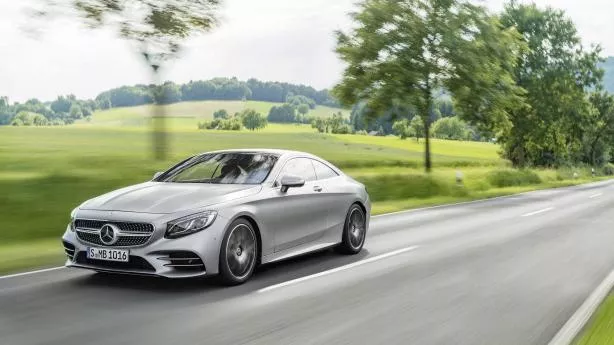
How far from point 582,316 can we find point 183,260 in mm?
3794

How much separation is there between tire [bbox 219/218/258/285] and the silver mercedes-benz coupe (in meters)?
0.01

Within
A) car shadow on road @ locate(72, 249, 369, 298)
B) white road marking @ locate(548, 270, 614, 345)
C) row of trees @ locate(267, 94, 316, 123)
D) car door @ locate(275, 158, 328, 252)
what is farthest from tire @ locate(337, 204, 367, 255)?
row of trees @ locate(267, 94, 316, 123)

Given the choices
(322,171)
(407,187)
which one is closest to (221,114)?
(407,187)

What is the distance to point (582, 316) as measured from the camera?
21.1 feet

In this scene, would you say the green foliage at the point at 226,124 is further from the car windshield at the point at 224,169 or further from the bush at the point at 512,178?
the car windshield at the point at 224,169

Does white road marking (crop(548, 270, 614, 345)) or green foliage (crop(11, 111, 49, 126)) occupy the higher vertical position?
green foliage (crop(11, 111, 49, 126))

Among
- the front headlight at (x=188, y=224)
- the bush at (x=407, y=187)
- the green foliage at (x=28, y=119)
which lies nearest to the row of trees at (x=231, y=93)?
the green foliage at (x=28, y=119)

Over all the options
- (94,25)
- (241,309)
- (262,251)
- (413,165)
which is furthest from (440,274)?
(413,165)

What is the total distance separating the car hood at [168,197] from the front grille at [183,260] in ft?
1.44

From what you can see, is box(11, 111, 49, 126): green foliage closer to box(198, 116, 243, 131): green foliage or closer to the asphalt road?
→ box(198, 116, 243, 131): green foliage

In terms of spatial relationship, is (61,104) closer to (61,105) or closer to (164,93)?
(61,105)

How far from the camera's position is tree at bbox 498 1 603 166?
175ft

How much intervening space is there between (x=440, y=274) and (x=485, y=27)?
27.9 metres

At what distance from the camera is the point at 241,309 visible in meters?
6.52
